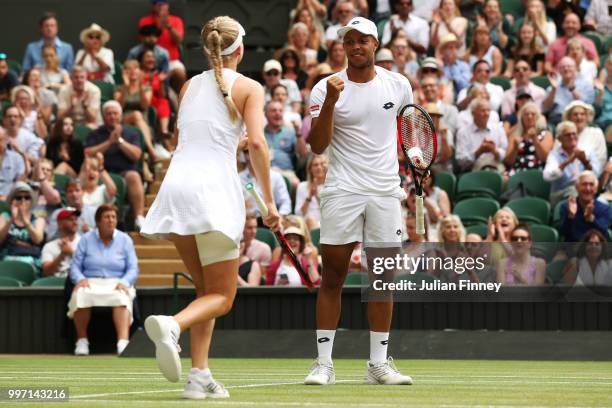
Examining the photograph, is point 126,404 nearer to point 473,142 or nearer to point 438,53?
point 473,142

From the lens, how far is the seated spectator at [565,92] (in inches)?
669

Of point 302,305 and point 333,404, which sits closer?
point 333,404

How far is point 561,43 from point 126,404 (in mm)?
13091

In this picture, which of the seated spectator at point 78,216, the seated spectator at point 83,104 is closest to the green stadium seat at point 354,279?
the seated spectator at point 78,216

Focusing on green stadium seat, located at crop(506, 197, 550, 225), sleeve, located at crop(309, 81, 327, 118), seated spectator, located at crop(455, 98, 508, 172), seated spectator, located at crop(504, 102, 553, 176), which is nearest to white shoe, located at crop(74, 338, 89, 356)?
green stadium seat, located at crop(506, 197, 550, 225)

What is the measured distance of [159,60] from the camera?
19.3m

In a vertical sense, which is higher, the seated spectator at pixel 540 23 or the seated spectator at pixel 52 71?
the seated spectator at pixel 540 23

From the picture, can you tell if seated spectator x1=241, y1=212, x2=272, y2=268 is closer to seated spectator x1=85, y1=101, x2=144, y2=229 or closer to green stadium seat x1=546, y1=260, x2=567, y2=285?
seated spectator x1=85, y1=101, x2=144, y2=229

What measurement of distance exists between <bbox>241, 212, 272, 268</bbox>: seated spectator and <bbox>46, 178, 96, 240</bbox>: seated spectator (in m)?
2.00

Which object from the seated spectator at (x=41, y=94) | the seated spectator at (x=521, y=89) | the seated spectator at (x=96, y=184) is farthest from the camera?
the seated spectator at (x=41, y=94)

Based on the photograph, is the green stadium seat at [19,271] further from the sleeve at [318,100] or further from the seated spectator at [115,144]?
the sleeve at [318,100]

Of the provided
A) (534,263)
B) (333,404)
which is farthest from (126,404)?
(534,263)

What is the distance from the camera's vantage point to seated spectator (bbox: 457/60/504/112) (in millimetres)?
17281

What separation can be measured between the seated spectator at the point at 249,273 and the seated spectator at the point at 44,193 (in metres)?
2.63
